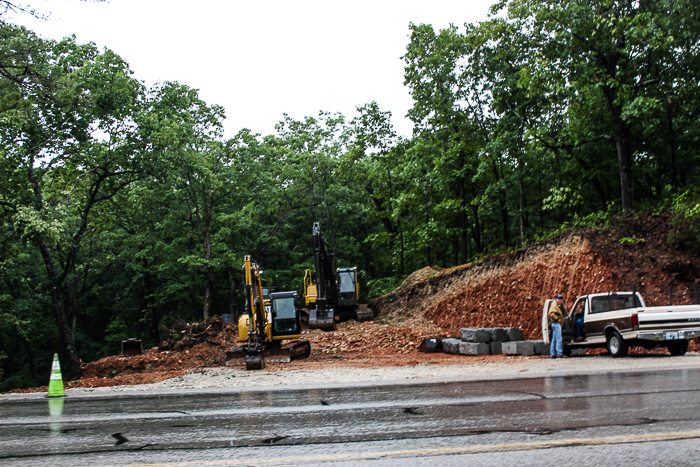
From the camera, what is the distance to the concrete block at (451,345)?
21016mm

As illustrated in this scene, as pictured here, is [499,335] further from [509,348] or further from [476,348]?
[476,348]

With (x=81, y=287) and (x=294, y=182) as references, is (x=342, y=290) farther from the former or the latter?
(x=81, y=287)

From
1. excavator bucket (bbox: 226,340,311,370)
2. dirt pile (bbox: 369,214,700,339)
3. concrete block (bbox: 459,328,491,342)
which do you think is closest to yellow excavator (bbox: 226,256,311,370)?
excavator bucket (bbox: 226,340,311,370)

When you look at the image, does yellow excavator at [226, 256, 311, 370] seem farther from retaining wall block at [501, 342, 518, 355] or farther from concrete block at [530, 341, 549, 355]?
concrete block at [530, 341, 549, 355]

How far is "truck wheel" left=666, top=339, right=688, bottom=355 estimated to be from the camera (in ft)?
49.4

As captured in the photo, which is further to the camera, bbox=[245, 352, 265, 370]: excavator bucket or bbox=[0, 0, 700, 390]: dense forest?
bbox=[0, 0, 700, 390]: dense forest

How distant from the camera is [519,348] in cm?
1867

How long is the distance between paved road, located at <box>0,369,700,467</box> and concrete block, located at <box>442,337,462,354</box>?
10.6m

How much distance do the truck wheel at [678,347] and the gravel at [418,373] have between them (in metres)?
0.22

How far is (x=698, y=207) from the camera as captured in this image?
62.3ft

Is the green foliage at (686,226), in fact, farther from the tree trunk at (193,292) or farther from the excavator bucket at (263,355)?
the tree trunk at (193,292)

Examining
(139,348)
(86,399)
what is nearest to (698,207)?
(86,399)

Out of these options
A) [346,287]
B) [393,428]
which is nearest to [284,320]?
[346,287]

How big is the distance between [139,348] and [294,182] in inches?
795
